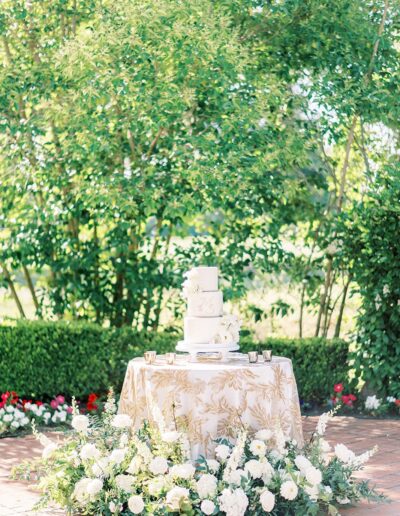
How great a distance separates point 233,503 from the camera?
4.32 m

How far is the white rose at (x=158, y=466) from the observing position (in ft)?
14.6

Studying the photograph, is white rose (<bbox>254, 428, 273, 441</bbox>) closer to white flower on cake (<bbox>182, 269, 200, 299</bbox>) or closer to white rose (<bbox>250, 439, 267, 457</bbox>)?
white rose (<bbox>250, 439, 267, 457</bbox>)

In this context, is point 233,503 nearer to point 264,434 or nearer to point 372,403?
point 264,434

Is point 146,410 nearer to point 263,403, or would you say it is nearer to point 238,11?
point 263,403

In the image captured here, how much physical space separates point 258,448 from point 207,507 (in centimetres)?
47

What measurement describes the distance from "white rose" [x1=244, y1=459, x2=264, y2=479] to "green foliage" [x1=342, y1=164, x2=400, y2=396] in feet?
12.8

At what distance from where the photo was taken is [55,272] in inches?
337

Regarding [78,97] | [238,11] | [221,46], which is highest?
[238,11]

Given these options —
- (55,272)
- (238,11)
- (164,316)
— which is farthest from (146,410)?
(164,316)

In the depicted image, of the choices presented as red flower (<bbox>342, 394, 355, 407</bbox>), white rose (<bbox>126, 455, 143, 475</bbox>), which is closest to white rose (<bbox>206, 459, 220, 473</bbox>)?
white rose (<bbox>126, 455, 143, 475</bbox>)

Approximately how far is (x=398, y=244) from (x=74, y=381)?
126 inches

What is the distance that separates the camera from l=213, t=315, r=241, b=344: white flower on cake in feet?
17.5

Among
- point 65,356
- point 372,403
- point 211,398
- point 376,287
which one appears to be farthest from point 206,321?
point 376,287

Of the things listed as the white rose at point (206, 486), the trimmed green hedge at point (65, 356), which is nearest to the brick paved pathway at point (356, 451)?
the white rose at point (206, 486)
